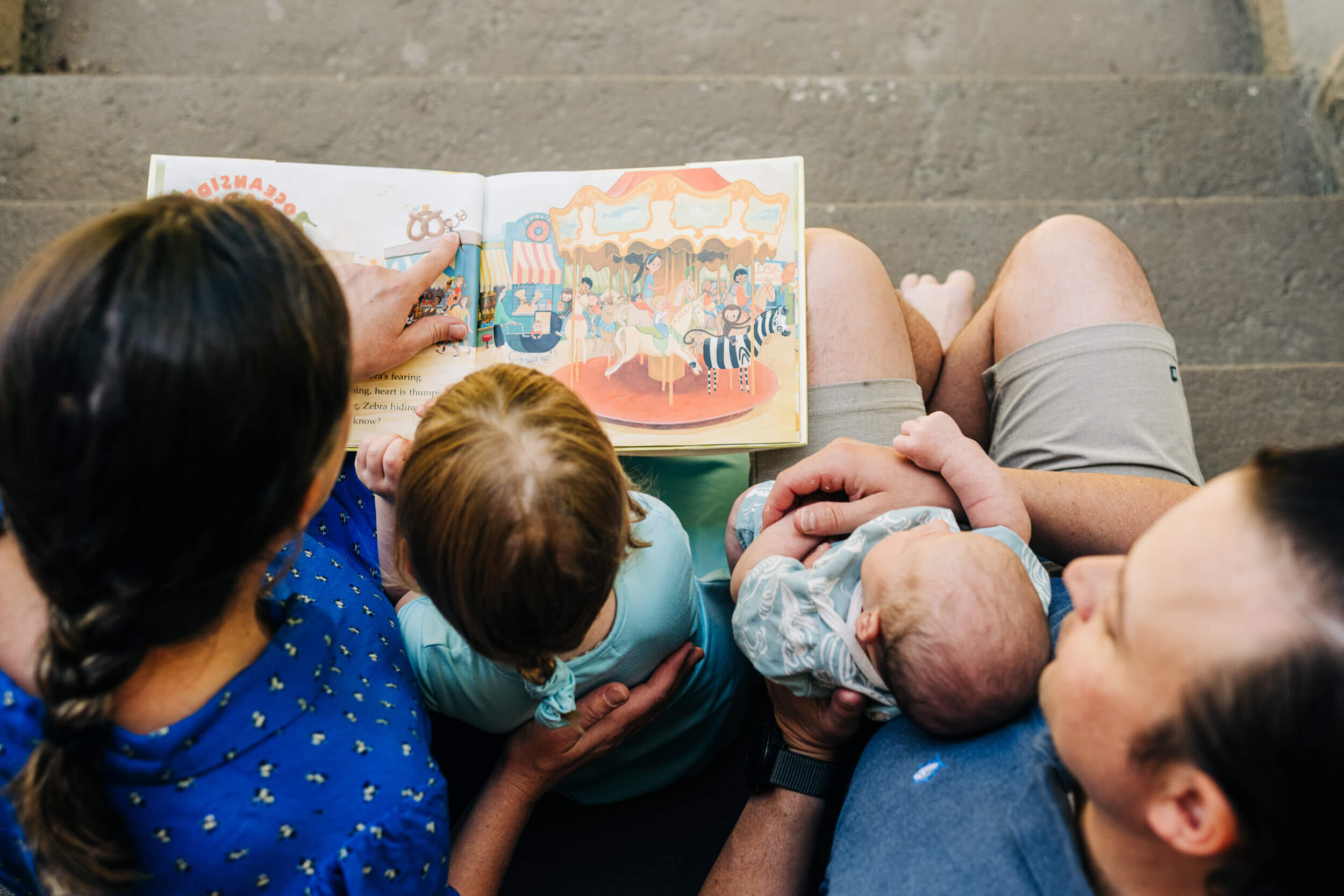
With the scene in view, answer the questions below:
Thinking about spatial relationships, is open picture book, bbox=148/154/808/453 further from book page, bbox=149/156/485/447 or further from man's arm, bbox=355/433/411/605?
man's arm, bbox=355/433/411/605

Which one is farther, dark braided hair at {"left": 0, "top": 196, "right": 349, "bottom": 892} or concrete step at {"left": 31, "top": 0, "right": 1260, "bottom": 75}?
concrete step at {"left": 31, "top": 0, "right": 1260, "bottom": 75}

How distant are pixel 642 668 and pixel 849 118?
5.24ft

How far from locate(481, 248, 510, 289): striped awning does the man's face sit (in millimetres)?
950

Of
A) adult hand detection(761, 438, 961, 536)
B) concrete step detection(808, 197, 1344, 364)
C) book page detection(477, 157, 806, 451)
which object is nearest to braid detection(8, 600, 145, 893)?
book page detection(477, 157, 806, 451)

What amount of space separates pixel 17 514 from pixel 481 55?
202 centimetres

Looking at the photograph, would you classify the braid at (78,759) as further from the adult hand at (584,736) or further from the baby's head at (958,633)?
the baby's head at (958,633)

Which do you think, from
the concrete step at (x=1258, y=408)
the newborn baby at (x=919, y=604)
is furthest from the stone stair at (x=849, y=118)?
the newborn baby at (x=919, y=604)

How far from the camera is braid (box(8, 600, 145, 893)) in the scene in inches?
24.3

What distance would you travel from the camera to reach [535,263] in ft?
4.16

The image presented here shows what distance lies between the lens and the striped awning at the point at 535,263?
4.16 ft

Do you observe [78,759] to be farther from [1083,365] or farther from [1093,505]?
[1083,365]

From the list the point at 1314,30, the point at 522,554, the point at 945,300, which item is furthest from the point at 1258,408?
the point at 522,554

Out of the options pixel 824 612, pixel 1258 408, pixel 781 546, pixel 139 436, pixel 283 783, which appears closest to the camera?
pixel 139 436

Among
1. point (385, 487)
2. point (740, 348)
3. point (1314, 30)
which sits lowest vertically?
point (385, 487)
